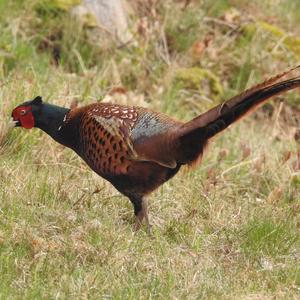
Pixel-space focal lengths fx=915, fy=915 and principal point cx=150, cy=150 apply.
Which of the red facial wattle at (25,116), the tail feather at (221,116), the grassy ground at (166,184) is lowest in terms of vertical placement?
the grassy ground at (166,184)

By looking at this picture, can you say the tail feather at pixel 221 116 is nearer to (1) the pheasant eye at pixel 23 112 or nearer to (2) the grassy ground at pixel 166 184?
(2) the grassy ground at pixel 166 184

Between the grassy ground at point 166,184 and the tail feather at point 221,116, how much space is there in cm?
57

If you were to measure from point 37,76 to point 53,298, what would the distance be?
338 centimetres

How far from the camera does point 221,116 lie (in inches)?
195

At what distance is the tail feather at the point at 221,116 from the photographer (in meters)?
4.83

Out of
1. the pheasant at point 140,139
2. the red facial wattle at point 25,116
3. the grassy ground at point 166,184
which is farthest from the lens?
the red facial wattle at point 25,116

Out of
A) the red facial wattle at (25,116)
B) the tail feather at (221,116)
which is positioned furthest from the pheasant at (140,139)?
the red facial wattle at (25,116)

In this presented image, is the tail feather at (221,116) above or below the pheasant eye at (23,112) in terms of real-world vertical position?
above

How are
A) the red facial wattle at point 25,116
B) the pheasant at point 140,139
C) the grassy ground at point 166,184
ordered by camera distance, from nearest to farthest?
1. the grassy ground at point 166,184
2. the pheasant at point 140,139
3. the red facial wattle at point 25,116

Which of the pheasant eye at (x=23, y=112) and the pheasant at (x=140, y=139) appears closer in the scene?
the pheasant at (x=140, y=139)

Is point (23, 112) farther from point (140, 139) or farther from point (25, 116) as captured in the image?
point (140, 139)

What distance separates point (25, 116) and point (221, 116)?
1.38 meters

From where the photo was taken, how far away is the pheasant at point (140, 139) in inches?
196

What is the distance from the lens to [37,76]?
24.6ft
